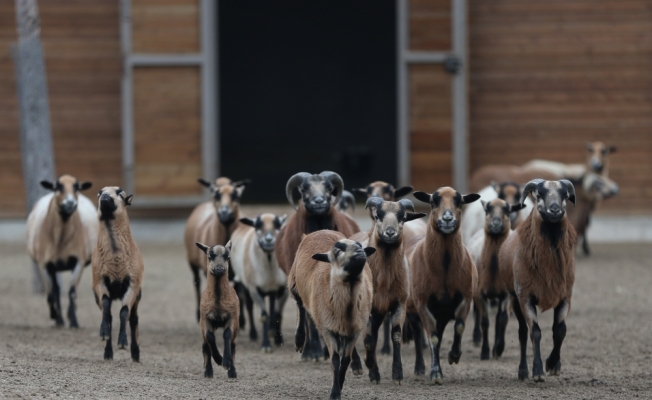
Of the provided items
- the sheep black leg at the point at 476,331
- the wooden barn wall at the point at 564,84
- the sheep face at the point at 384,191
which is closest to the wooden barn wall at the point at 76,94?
the wooden barn wall at the point at 564,84

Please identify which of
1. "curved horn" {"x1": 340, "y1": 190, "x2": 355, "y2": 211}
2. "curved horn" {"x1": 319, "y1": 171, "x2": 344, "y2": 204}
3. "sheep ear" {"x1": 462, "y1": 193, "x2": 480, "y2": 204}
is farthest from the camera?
"curved horn" {"x1": 340, "y1": 190, "x2": 355, "y2": 211}

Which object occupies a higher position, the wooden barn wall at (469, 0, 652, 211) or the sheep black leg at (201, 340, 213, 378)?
the wooden barn wall at (469, 0, 652, 211)

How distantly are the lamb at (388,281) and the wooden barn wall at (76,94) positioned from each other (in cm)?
1077

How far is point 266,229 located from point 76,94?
8.82m

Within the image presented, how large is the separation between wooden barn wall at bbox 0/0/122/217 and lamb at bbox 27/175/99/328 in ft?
22.0

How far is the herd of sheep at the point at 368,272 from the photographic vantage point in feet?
29.3

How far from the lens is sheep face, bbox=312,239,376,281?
8328 mm

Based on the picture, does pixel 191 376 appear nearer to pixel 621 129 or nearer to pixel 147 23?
pixel 147 23

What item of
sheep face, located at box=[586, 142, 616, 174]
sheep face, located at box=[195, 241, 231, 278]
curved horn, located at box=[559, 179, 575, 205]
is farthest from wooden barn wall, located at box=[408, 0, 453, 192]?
sheep face, located at box=[195, 241, 231, 278]

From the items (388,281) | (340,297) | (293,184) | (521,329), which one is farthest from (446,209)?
(293,184)

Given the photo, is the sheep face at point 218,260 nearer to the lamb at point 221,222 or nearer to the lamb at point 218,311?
the lamb at point 218,311

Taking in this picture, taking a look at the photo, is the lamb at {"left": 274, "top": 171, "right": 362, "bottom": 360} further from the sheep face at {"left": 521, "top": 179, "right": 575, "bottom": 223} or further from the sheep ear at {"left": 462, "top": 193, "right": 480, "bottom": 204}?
the sheep face at {"left": 521, "top": 179, "right": 575, "bottom": 223}

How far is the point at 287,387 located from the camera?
359 inches

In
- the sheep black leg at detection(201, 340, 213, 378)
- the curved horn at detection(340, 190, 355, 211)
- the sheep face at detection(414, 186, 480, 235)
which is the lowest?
the sheep black leg at detection(201, 340, 213, 378)
